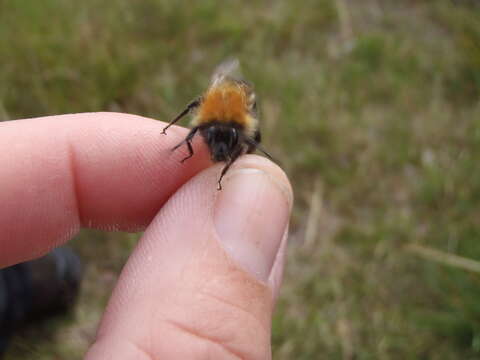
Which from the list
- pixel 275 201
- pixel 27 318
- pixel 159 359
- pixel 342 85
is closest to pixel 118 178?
pixel 275 201

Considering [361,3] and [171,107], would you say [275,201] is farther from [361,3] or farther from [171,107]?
[361,3]

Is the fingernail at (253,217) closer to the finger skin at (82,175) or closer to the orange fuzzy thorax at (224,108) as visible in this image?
the orange fuzzy thorax at (224,108)

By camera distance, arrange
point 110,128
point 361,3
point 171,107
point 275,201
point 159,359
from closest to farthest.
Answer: point 159,359 → point 275,201 → point 110,128 → point 171,107 → point 361,3

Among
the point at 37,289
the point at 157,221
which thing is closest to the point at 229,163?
the point at 157,221

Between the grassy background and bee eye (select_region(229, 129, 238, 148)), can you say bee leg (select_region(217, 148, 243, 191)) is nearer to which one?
bee eye (select_region(229, 129, 238, 148))

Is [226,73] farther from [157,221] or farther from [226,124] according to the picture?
[157,221]

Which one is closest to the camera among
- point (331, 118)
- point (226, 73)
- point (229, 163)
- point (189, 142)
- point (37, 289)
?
point (229, 163)

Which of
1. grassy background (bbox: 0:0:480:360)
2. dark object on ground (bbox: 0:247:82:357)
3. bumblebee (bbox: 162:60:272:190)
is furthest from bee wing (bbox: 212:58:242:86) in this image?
dark object on ground (bbox: 0:247:82:357)
